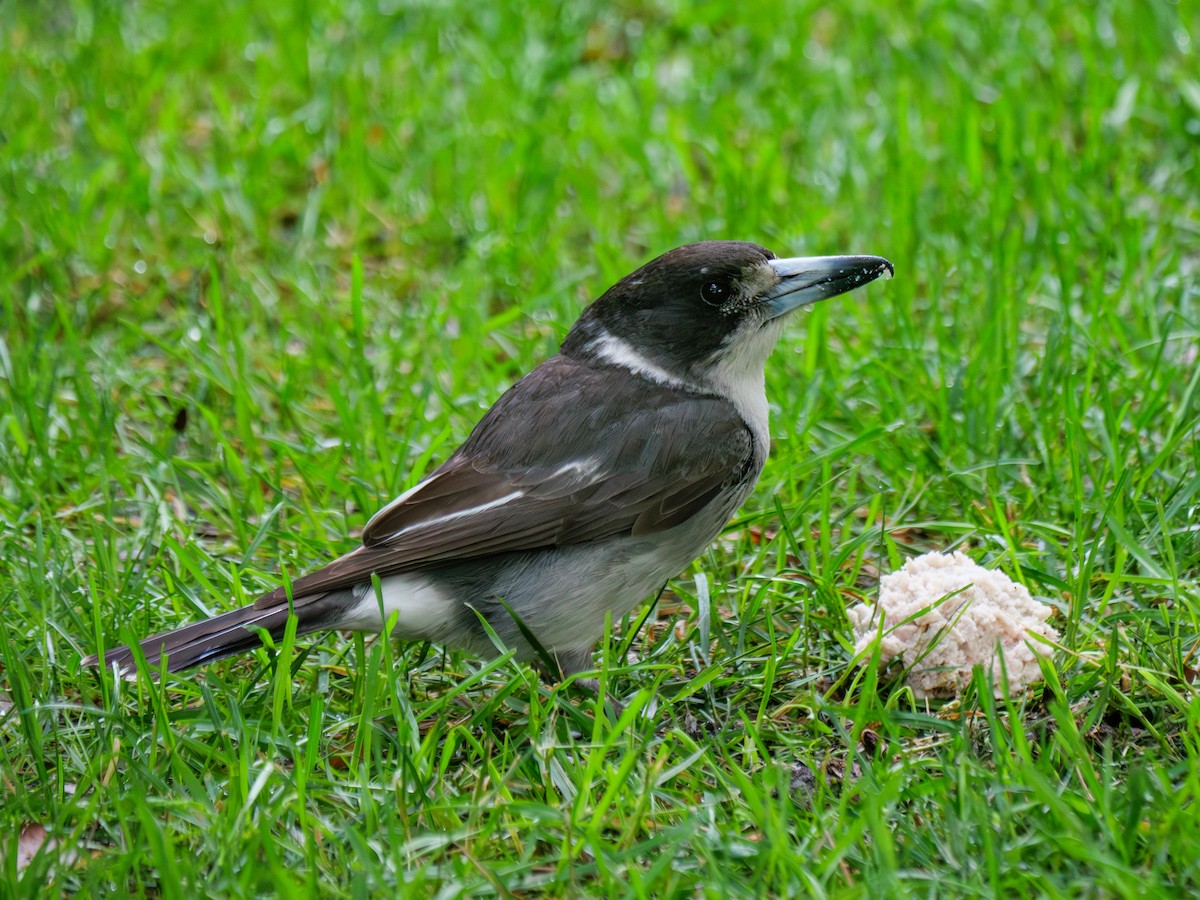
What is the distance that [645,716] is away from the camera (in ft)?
11.4

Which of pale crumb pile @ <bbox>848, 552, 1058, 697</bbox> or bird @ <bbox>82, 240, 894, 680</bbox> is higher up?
bird @ <bbox>82, 240, 894, 680</bbox>

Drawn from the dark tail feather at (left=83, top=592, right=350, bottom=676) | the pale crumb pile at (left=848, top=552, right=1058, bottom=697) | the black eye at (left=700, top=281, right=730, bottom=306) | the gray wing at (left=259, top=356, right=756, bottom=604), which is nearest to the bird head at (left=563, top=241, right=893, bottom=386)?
the black eye at (left=700, top=281, right=730, bottom=306)

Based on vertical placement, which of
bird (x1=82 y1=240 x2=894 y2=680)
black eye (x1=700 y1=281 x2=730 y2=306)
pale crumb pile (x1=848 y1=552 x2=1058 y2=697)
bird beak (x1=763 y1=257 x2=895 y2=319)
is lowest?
pale crumb pile (x1=848 y1=552 x2=1058 y2=697)

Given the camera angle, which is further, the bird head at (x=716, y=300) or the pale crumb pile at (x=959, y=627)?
the bird head at (x=716, y=300)

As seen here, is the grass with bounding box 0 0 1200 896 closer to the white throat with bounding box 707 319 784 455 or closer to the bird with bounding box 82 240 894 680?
the bird with bounding box 82 240 894 680

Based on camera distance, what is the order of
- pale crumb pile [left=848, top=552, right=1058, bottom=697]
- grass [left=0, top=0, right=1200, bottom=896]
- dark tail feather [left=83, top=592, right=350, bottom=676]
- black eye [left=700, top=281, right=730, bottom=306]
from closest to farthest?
grass [left=0, top=0, right=1200, bottom=896] → dark tail feather [left=83, top=592, right=350, bottom=676] → pale crumb pile [left=848, top=552, right=1058, bottom=697] → black eye [left=700, top=281, right=730, bottom=306]

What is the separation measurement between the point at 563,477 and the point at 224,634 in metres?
0.94

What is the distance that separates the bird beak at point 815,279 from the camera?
4.02 meters

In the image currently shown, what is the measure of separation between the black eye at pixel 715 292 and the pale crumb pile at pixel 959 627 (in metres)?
0.89

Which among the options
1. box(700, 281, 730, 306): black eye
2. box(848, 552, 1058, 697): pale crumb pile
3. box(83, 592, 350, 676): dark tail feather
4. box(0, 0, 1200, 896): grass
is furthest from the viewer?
box(700, 281, 730, 306): black eye

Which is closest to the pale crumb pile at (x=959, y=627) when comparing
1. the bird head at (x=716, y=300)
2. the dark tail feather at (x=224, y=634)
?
the bird head at (x=716, y=300)

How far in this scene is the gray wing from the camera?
3686 millimetres

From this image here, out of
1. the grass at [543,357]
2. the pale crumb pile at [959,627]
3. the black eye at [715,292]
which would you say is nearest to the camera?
the grass at [543,357]

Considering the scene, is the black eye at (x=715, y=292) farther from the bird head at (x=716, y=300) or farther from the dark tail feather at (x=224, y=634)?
the dark tail feather at (x=224, y=634)
